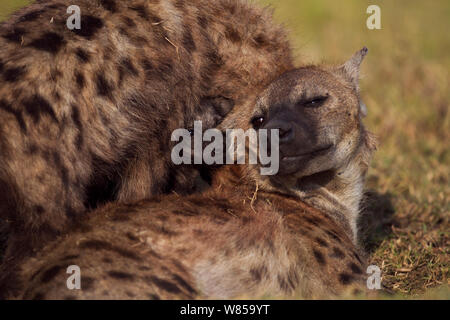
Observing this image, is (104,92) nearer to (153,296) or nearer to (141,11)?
(141,11)

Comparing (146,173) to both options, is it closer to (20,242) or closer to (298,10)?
(20,242)

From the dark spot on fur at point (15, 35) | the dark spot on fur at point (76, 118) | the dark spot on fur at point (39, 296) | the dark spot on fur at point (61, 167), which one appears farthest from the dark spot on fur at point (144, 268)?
the dark spot on fur at point (15, 35)

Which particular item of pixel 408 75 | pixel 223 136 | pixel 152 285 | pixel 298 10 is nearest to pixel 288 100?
pixel 223 136

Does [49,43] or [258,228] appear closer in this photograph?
[258,228]

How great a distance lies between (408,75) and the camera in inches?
324

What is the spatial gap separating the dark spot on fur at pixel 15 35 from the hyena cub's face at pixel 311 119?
4.68 feet

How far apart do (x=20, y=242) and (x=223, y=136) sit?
1.42 metres

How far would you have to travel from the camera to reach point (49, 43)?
3826 millimetres

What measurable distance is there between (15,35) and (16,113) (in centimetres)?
56

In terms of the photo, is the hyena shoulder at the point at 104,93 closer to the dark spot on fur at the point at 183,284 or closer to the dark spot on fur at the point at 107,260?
the dark spot on fur at the point at 107,260

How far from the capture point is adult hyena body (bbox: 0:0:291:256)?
11.8ft

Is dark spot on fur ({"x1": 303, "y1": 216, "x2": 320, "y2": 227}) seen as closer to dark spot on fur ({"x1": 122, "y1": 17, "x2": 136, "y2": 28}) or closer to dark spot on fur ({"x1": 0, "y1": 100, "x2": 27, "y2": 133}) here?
dark spot on fur ({"x1": 122, "y1": 17, "x2": 136, "y2": 28})

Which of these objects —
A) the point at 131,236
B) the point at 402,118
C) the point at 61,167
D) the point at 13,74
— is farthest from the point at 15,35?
the point at 402,118

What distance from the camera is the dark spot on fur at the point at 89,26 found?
12.9 feet
